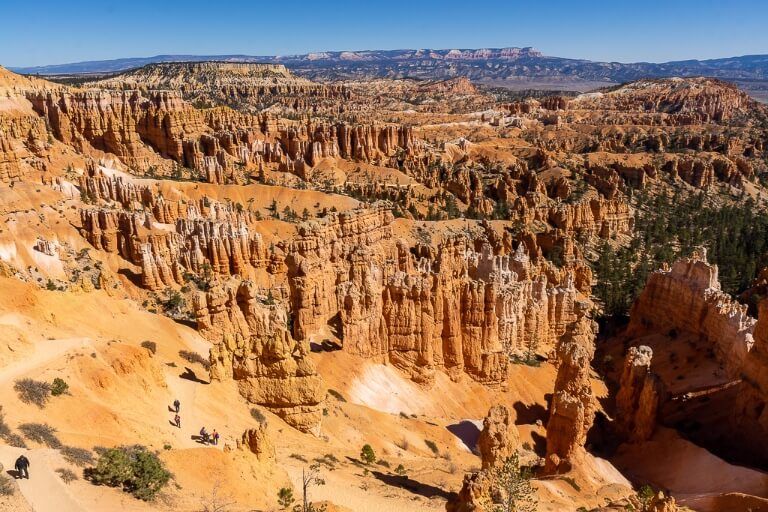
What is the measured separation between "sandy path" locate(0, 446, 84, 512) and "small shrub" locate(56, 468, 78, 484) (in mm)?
99

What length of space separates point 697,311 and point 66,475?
132 ft

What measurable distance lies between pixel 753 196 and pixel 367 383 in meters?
94.9

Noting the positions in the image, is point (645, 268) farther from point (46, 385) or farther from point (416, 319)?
point (46, 385)

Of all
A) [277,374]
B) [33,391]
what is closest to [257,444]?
[277,374]

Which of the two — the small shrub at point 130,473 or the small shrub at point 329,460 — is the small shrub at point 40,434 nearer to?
the small shrub at point 130,473

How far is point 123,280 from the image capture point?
1681 inches

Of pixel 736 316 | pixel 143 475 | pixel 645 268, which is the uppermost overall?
pixel 143 475

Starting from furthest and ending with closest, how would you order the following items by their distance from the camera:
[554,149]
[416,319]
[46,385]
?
[554,149] < [416,319] < [46,385]

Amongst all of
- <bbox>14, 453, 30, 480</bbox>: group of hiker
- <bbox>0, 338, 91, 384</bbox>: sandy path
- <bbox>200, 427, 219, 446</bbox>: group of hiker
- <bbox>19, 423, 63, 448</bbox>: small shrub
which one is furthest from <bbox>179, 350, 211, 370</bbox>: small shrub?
<bbox>14, 453, 30, 480</bbox>: group of hiker

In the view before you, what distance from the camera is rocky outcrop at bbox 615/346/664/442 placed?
90.8 feet

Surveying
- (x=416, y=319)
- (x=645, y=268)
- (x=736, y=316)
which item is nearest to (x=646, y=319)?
(x=736, y=316)

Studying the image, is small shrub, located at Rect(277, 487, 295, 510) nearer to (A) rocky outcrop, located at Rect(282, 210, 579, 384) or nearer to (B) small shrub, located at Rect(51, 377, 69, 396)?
(B) small shrub, located at Rect(51, 377, 69, 396)

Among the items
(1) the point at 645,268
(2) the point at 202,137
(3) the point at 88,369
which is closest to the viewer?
(3) the point at 88,369

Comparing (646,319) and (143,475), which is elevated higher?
(143,475)
